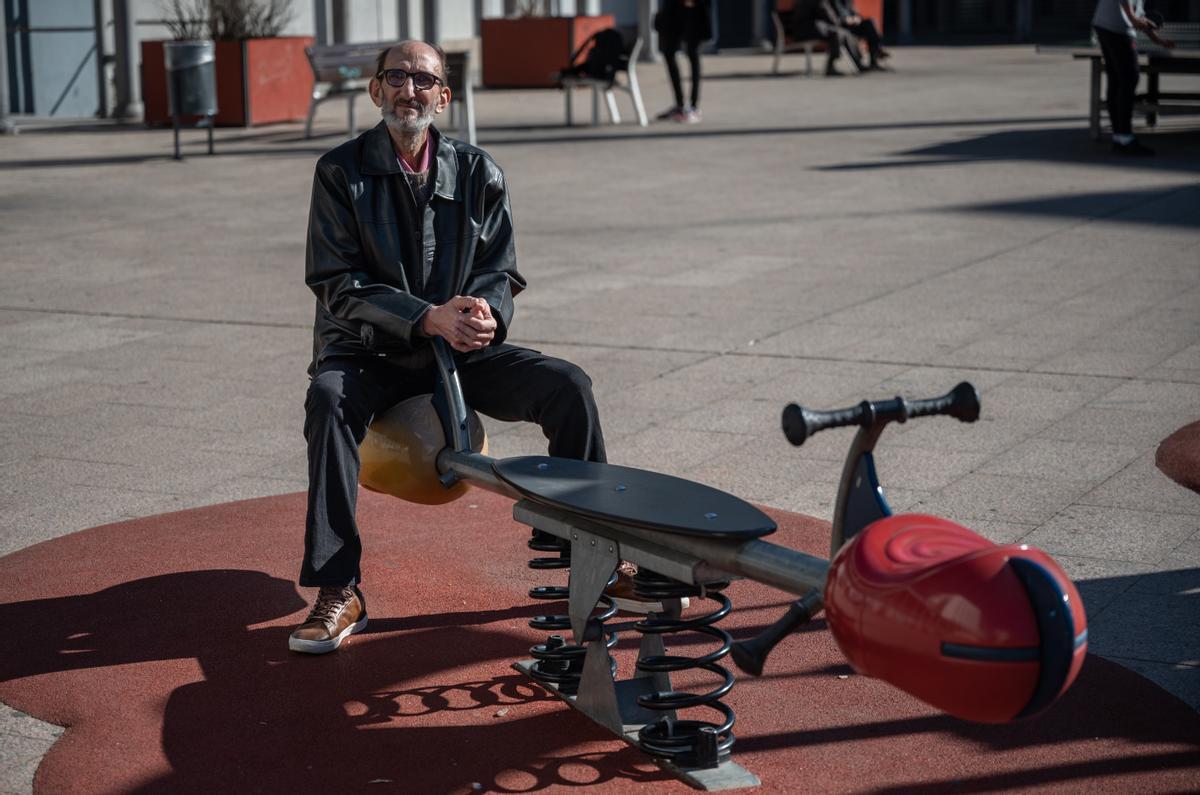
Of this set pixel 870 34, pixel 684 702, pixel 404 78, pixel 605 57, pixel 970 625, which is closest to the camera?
pixel 970 625

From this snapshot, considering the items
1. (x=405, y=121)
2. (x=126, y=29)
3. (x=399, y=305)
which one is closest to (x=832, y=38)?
(x=126, y=29)

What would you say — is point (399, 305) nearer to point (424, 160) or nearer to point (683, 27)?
point (424, 160)

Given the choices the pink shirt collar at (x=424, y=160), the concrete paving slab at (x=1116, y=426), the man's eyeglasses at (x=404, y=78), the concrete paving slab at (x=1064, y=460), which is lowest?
the concrete paving slab at (x=1064, y=460)

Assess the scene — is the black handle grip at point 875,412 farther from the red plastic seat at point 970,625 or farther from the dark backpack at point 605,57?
the dark backpack at point 605,57

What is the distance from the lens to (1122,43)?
14.1m

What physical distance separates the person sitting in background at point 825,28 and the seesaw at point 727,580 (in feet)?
70.3

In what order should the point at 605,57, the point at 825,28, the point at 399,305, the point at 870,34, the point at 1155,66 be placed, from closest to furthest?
1. the point at 399,305
2. the point at 1155,66
3. the point at 605,57
4. the point at 825,28
5. the point at 870,34

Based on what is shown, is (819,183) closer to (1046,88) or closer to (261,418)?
(261,418)

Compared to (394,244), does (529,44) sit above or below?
above

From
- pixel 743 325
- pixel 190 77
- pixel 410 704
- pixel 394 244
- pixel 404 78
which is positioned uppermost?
pixel 190 77

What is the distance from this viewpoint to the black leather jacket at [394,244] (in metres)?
4.30

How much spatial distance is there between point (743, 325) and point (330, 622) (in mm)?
4302

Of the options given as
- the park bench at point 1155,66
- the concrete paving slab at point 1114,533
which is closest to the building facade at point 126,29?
the park bench at point 1155,66

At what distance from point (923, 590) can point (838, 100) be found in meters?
19.0
